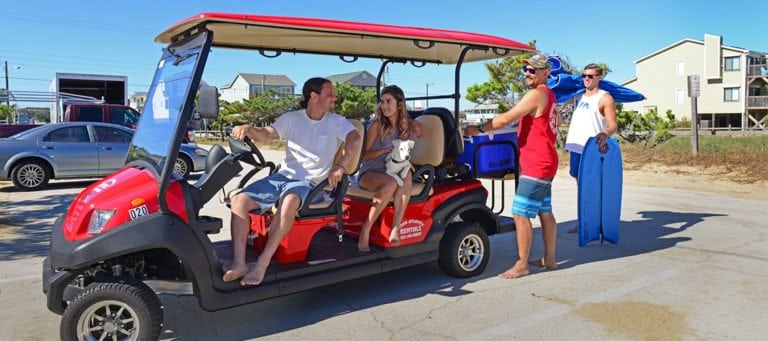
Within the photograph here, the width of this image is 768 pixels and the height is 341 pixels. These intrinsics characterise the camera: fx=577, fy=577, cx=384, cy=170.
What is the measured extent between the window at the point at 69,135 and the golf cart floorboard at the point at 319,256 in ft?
27.3

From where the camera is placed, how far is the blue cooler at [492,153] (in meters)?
5.29

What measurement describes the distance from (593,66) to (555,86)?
1.13 metres

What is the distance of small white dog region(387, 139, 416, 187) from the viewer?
14.9ft

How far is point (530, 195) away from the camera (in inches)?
195

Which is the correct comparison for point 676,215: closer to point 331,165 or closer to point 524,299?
point 524,299

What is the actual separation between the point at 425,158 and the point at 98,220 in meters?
2.64

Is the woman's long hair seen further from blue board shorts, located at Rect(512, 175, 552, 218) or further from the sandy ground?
the sandy ground

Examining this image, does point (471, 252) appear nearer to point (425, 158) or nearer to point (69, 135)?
point (425, 158)

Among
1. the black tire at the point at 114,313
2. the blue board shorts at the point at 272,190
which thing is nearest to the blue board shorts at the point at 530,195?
the blue board shorts at the point at 272,190

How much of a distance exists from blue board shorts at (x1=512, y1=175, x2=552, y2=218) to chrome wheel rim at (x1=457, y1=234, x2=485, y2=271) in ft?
1.40

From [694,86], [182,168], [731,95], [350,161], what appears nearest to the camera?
[350,161]

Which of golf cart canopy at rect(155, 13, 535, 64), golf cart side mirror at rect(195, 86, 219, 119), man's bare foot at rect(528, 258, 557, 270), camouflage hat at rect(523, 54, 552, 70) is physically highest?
golf cart canopy at rect(155, 13, 535, 64)

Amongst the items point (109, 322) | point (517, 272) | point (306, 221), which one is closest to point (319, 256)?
point (306, 221)

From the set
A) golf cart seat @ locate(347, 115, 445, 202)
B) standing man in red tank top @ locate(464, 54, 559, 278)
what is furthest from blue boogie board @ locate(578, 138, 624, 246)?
golf cart seat @ locate(347, 115, 445, 202)
